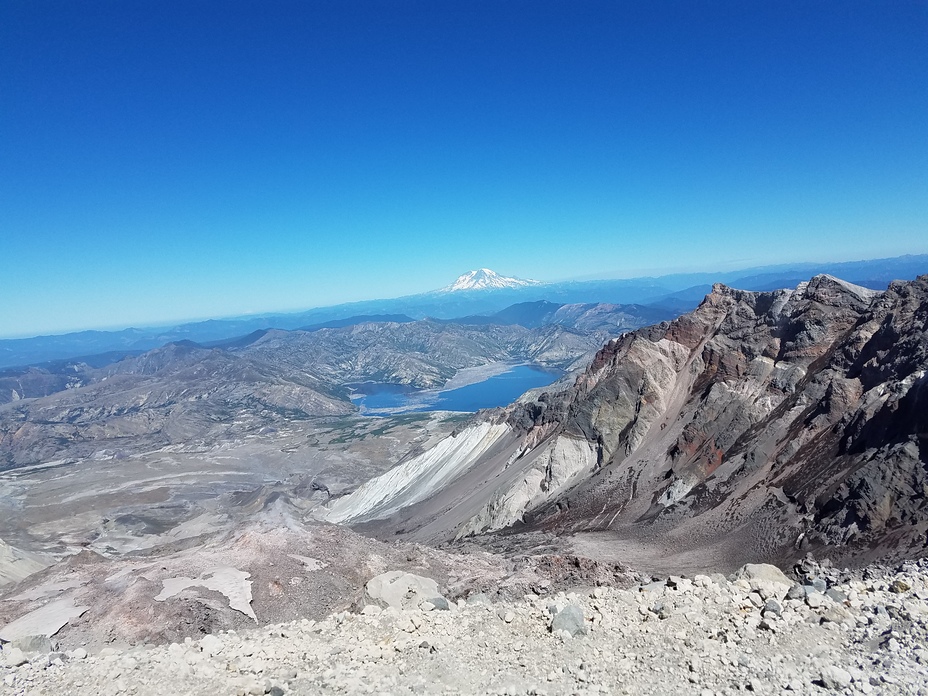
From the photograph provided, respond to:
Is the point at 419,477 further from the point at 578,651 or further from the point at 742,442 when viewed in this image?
the point at 578,651

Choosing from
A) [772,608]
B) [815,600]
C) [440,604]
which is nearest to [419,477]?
[440,604]

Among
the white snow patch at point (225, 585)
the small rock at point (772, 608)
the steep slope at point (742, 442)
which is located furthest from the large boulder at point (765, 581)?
the white snow patch at point (225, 585)

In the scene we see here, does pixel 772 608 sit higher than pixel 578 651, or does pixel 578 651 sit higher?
pixel 772 608

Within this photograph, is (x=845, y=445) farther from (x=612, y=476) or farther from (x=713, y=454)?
(x=612, y=476)

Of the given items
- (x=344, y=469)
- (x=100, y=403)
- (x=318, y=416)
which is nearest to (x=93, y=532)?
(x=344, y=469)

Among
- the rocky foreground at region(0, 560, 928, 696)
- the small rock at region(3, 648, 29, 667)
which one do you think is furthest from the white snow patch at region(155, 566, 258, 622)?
the small rock at region(3, 648, 29, 667)

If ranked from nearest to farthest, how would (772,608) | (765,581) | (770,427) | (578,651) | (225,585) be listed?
(578,651), (772,608), (765,581), (225,585), (770,427)
